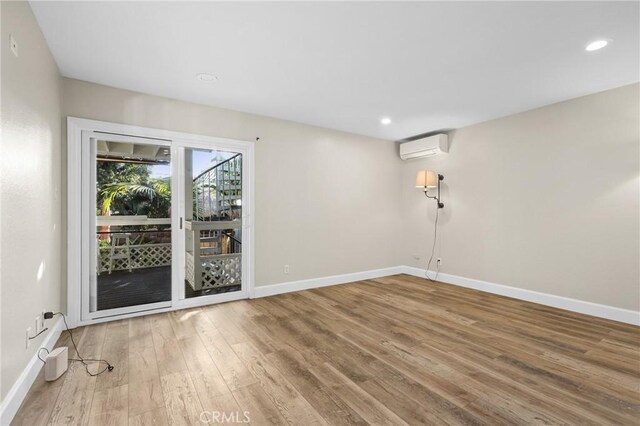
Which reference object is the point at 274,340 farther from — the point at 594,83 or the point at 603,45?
the point at 594,83

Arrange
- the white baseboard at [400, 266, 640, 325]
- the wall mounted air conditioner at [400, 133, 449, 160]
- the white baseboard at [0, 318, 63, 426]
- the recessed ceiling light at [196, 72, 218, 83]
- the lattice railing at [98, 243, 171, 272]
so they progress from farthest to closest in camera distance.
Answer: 1. the wall mounted air conditioner at [400, 133, 449, 160]
2. the lattice railing at [98, 243, 171, 272]
3. the white baseboard at [400, 266, 640, 325]
4. the recessed ceiling light at [196, 72, 218, 83]
5. the white baseboard at [0, 318, 63, 426]

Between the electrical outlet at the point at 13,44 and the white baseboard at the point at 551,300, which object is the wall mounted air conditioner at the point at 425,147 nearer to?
the white baseboard at the point at 551,300

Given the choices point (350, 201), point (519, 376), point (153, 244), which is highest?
point (350, 201)

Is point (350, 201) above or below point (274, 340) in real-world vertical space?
above

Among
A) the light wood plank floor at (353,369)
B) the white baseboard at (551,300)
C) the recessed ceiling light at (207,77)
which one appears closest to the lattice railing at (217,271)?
the light wood plank floor at (353,369)

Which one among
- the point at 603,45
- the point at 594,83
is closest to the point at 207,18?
the point at 603,45

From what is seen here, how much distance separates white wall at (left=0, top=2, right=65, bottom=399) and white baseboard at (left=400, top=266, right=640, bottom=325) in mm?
4982

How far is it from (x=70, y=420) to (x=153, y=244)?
7.56ft

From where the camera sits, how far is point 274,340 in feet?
8.82

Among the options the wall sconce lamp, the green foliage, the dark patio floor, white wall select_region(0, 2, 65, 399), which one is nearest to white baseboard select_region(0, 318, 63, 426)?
white wall select_region(0, 2, 65, 399)

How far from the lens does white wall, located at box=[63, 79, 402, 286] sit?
335 centimetres

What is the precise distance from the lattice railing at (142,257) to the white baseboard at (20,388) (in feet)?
3.26

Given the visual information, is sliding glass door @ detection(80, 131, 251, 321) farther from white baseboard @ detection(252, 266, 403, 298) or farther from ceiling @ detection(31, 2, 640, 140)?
ceiling @ detection(31, 2, 640, 140)

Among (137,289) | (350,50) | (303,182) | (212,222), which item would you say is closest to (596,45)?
(350,50)
